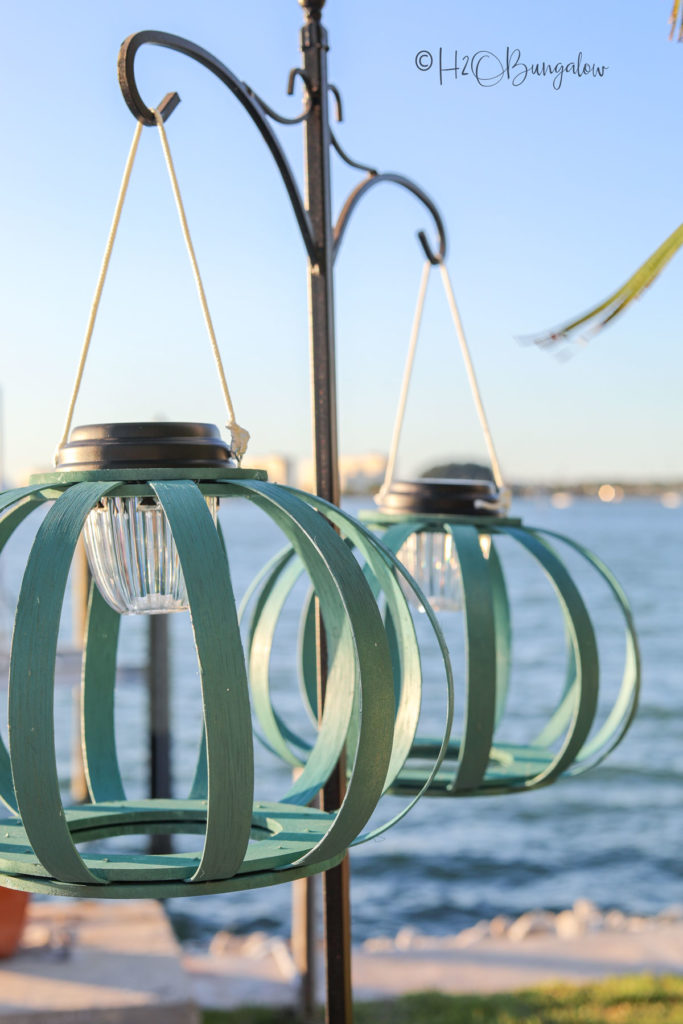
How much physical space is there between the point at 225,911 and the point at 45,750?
25.6 ft

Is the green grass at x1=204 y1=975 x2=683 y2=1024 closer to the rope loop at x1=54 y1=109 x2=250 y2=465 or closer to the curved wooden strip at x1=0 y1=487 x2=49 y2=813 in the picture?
the curved wooden strip at x1=0 y1=487 x2=49 y2=813

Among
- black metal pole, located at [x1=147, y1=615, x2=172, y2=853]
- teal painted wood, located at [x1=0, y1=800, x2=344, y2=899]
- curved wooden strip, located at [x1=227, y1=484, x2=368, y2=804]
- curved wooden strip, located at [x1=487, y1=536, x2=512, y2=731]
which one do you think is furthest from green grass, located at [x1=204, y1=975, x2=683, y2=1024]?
teal painted wood, located at [x1=0, y1=800, x2=344, y2=899]

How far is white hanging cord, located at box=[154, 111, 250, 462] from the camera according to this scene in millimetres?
1267

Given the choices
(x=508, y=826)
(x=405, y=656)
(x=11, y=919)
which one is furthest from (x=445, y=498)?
(x=508, y=826)

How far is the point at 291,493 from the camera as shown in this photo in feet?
3.97

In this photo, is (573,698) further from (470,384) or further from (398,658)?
(470,384)

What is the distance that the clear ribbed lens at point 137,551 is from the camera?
1315mm

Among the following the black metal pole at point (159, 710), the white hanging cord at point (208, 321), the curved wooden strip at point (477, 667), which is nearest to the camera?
the white hanging cord at point (208, 321)

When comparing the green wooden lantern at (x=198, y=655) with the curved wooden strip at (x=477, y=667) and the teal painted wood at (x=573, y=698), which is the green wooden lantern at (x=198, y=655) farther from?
the teal painted wood at (x=573, y=698)

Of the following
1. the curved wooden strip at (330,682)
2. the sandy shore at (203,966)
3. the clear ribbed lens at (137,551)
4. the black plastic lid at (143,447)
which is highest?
the black plastic lid at (143,447)

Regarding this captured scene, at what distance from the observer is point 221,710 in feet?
3.40

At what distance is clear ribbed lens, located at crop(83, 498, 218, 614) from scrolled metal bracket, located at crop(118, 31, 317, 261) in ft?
1.51

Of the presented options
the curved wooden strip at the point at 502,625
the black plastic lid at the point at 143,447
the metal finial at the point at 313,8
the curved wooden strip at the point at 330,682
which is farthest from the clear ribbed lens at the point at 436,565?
the metal finial at the point at 313,8

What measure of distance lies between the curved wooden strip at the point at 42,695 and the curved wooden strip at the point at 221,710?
Result: 0.11 m
